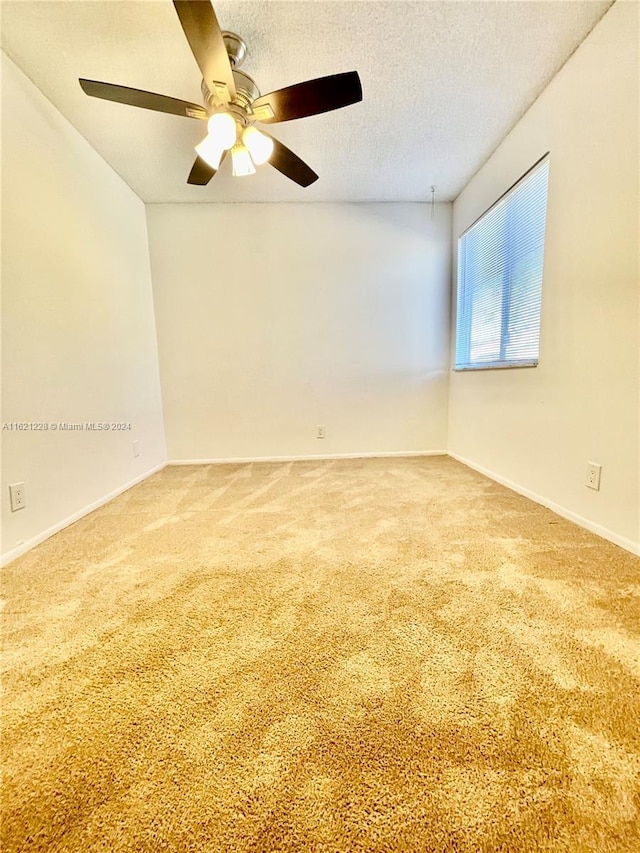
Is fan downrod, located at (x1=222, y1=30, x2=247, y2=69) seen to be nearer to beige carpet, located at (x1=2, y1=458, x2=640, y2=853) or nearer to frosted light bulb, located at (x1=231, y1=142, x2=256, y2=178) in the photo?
frosted light bulb, located at (x1=231, y1=142, x2=256, y2=178)

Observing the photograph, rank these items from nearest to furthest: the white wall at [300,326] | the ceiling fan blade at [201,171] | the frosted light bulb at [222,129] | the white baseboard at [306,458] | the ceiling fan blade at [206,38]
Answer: the ceiling fan blade at [206,38], the frosted light bulb at [222,129], the ceiling fan blade at [201,171], the white wall at [300,326], the white baseboard at [306,458]

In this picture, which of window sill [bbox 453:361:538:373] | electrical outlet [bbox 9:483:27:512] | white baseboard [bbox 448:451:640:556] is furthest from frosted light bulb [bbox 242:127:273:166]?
white baseboard [bbox 448:451:640:556]

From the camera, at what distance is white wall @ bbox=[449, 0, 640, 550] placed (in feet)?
4.49

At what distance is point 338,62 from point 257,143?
1.93 ft

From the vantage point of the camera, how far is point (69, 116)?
6.18 ft

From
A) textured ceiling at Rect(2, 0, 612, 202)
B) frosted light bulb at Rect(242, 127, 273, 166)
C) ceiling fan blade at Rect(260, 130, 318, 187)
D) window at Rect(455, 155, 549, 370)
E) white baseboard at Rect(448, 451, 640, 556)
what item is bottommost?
white baseboard at Rect(448, 451, 640, 556)

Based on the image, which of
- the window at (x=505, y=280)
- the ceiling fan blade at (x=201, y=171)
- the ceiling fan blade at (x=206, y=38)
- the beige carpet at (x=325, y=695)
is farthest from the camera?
the window at (x=505, y=280)

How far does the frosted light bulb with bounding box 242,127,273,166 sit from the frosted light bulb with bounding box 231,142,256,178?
0.14 ft

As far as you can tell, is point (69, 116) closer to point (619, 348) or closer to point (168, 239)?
point (168, 239)

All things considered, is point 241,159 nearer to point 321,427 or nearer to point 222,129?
point 222,129

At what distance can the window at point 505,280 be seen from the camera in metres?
1.95

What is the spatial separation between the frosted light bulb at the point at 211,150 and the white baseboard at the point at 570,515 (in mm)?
2581

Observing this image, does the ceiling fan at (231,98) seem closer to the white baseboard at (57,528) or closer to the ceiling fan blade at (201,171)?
the ceiling fan blade at (201,171)

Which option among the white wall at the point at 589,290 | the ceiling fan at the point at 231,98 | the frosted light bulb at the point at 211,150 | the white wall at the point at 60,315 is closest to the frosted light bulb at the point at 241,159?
the ceiling fan at the point at 231,98
